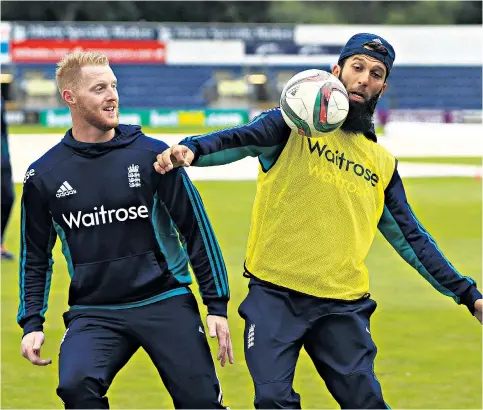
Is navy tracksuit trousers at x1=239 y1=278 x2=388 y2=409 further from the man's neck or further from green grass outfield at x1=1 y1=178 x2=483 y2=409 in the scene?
green grass outfield at x1=1 y1=178 x2=483 y2=409

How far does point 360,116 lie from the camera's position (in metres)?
5.98

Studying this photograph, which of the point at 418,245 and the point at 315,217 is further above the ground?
the point at 315,217

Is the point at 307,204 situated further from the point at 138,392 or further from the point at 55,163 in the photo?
the point at 138,392

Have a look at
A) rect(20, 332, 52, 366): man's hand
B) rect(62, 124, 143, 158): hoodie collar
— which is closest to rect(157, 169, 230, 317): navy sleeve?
rect(62, 124, 143, 158): hoodie collar

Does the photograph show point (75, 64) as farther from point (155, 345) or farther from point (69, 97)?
point (155, 345)

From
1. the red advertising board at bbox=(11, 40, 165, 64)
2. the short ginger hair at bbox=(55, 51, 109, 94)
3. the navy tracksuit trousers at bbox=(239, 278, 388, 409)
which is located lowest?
the red advertising board at bbox=(11, 40, 165, 64)

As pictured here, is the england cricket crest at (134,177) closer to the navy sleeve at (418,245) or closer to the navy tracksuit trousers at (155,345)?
the navy tracksuit trousers at (155,345)

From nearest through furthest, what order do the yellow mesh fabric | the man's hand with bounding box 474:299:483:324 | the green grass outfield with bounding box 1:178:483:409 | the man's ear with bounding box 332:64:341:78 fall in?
the yellow mesh fabric, the man's ear with bounding box 332:64:341:78, the man's hand with bounding box 474:299:483:324, the green grass outfield with bounding box 1:178:483:409

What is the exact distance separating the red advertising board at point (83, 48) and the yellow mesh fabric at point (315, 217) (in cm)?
6250

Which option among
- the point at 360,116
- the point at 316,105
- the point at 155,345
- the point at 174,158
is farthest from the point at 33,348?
the point at 360,116

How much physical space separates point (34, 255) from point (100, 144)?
68 centimetres

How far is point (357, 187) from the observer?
604 cm

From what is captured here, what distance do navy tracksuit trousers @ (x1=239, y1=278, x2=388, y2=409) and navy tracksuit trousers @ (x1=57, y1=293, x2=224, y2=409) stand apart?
1.02ft

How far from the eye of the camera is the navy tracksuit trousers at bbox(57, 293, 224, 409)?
552 centimetres
